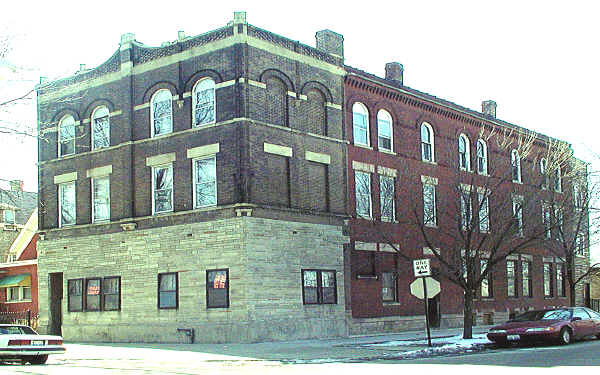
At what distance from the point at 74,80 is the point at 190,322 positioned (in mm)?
11920

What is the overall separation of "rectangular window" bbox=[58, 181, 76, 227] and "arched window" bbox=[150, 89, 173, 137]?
5184 mm

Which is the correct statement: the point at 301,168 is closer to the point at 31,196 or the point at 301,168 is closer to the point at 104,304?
the point at 104,304

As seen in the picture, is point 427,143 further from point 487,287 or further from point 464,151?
point 487,287

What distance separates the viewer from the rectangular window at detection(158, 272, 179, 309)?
95.7 feet

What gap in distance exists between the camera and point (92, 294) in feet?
105

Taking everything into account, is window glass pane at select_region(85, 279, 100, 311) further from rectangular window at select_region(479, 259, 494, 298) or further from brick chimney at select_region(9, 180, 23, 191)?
rectangular window at select_region(479, 259, 494, 298)

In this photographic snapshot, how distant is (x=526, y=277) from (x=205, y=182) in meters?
20.9

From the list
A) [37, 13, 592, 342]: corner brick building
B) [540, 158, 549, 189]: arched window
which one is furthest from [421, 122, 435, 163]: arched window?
[540, 158, 549, 189]: arched window

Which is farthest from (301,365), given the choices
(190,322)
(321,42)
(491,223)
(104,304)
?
(321,42)

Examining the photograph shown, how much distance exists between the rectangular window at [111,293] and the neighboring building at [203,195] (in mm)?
53

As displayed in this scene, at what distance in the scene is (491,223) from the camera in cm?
2827

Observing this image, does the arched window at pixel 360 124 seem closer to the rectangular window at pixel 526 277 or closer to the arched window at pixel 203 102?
the arched window at pixel 203 102

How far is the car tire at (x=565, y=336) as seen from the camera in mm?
25188

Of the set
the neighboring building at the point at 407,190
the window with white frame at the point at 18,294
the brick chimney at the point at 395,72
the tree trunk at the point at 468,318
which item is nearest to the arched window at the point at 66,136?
the neighboring building at the point at 407,190
